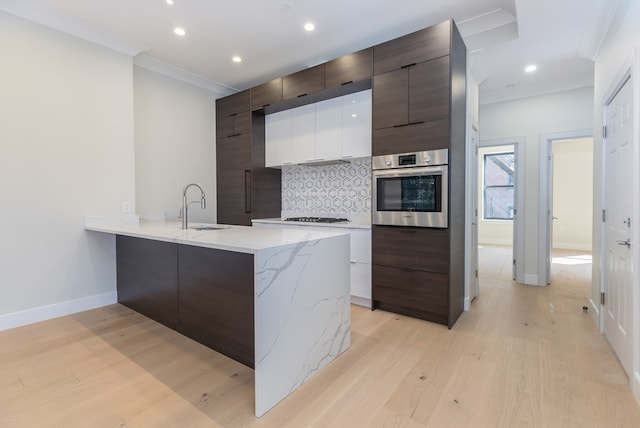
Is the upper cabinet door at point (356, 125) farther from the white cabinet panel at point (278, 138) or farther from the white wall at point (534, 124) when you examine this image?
the white wall at point (534, 124)

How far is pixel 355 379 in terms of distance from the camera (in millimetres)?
1907

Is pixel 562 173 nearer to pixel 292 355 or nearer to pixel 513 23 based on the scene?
pixel 513 23

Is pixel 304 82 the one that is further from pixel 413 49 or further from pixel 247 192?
pixel 247 192

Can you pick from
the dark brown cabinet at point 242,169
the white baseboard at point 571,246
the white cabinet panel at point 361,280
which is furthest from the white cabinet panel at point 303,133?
the white baseboard at point 571,246

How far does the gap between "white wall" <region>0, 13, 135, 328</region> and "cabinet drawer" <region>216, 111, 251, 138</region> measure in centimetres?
126

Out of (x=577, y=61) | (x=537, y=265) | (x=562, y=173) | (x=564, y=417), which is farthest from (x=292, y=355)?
(x=562, y=173)

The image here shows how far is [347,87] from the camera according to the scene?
3.29 m

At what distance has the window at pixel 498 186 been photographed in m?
8.14

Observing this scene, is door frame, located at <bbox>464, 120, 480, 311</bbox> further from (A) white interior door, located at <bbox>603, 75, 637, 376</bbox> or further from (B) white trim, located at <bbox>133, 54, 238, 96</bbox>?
(B) white trim, located at <bbox>133, 54, 238, 96</bbox>

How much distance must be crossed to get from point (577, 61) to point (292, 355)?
4.22 metres

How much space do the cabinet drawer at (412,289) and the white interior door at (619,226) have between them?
43.5 inches

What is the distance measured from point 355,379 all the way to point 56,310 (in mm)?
2938

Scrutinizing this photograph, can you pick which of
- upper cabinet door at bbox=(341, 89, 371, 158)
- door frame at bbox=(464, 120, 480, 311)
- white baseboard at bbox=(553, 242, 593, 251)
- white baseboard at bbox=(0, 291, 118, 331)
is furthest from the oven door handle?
white baseboard at bbox=(553, 242, 593, 251)

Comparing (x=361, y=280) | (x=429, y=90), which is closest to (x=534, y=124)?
(x=429, y=90)
